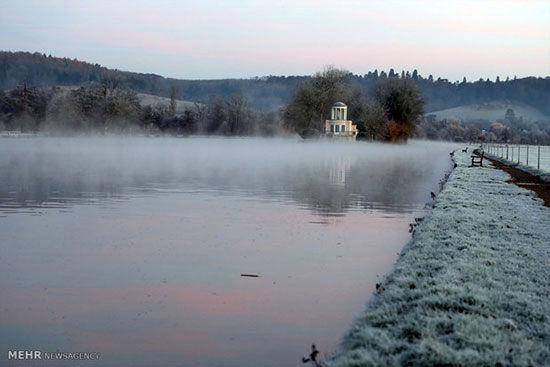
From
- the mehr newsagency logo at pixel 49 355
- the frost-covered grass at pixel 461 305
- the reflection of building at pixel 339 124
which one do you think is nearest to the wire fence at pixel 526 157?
the reflection of building at pixel 339 124

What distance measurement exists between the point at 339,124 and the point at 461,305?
9350 cm

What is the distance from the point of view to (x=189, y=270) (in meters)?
11.2

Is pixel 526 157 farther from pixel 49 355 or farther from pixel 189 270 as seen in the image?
pixel 49 355

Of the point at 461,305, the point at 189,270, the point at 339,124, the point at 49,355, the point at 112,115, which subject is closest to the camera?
the point at 49,355

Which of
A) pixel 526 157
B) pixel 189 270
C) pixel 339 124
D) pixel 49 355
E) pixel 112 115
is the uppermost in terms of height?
pixel 112 115

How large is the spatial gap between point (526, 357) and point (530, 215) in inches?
444

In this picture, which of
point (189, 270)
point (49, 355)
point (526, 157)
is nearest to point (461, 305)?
point (49, 355)

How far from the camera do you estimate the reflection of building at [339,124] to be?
100 metres

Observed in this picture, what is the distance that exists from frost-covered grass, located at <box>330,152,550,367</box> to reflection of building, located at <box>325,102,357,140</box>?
86801mm

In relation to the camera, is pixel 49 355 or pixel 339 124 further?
pixel 339 124

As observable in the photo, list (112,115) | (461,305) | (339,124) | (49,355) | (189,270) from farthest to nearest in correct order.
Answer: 1. (112,115)
2. (339,124)
3. (189,270)
4. (461,305)
5. (49,355)

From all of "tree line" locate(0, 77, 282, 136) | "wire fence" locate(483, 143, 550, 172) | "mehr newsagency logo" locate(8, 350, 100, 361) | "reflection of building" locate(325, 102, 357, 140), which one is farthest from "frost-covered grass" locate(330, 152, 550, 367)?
"tree line" locate(0, 77, 282, 136)

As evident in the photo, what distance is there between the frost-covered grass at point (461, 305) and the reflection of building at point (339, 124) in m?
86.8

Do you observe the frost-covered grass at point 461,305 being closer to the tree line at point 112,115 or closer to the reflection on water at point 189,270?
the reflection on water at point 189,270
